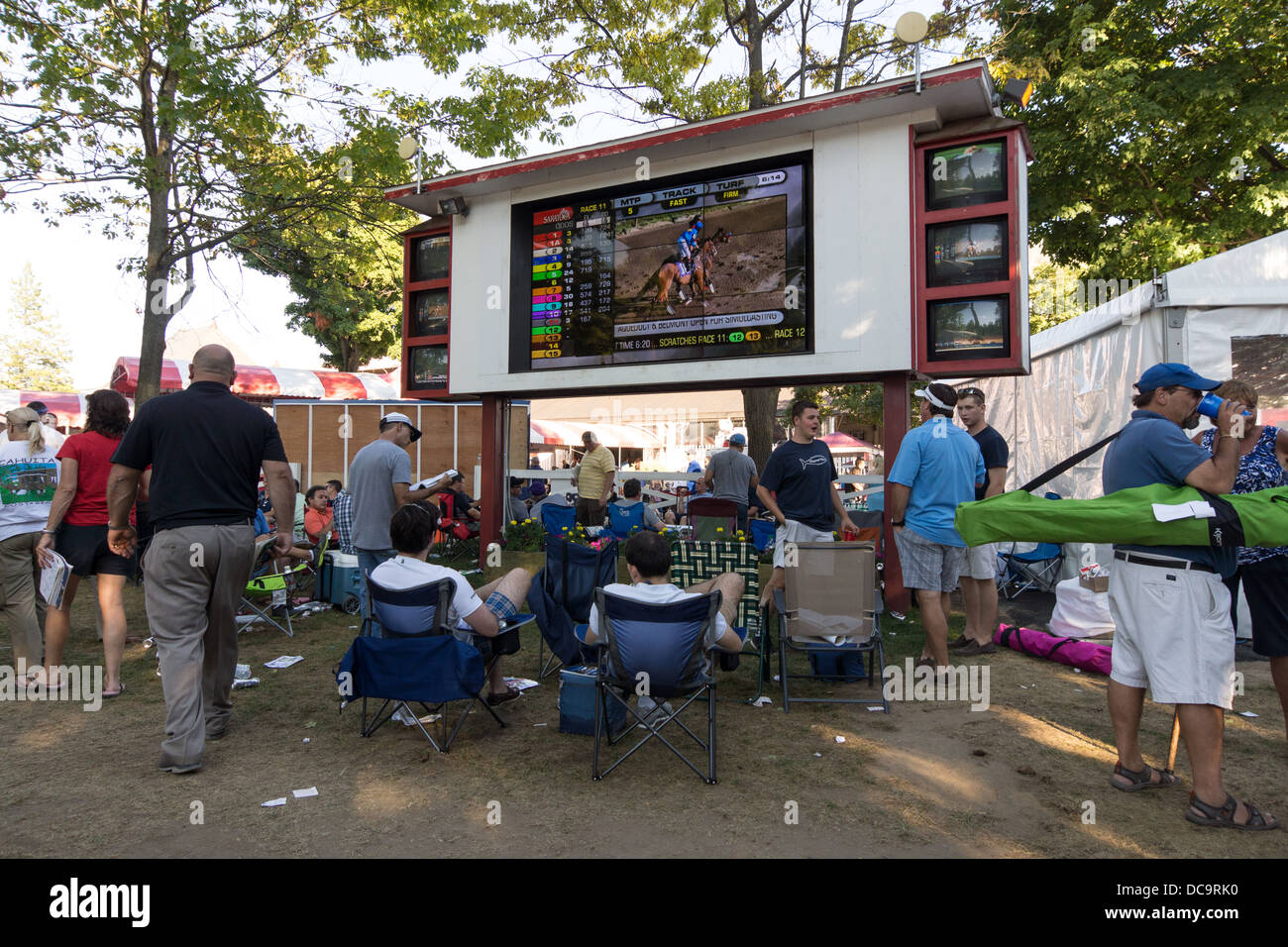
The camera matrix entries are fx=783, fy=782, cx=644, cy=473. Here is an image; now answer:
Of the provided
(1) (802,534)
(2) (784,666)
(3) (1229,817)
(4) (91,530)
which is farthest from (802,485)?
(4) (91,530)

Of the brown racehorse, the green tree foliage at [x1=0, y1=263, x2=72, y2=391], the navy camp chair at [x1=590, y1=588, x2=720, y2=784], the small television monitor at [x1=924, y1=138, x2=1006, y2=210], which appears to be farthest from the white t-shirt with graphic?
the green tree foliage at [x1=0, y1=263, x2=72, y2=391]

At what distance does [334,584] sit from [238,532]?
419cm

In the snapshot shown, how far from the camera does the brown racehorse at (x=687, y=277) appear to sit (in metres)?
8.01

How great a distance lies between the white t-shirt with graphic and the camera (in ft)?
16.3

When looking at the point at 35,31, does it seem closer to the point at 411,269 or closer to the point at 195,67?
the point at 195,67

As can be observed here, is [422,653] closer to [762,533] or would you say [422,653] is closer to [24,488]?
[24,488]

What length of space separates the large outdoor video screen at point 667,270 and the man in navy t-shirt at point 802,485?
6.61ft

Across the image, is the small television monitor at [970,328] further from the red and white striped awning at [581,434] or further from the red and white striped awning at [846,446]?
the red and white striped awning at [581,434]

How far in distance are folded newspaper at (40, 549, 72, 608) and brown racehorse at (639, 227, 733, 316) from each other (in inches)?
222

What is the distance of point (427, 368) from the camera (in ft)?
32.9

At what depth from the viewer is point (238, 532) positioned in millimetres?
3957

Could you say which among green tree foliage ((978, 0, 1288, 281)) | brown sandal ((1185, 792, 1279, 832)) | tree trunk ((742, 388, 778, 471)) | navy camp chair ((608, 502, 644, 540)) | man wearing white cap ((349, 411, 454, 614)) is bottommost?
brown sandal ((1185, 792, 1279, 832))

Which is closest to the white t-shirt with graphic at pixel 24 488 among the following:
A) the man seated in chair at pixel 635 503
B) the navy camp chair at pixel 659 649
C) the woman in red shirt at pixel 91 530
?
the woman in red shirt at pixel 91 530

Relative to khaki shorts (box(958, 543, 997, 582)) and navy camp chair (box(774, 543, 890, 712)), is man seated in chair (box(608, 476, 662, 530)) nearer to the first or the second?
khaki shorts (box(958, 543, 997, 582))
